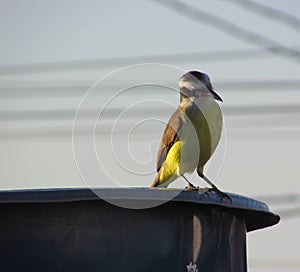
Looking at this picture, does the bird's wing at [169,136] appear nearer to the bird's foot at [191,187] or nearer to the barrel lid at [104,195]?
the bird's foot at [191,187]

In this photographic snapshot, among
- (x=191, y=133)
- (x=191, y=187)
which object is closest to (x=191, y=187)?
(x=191, y=187)

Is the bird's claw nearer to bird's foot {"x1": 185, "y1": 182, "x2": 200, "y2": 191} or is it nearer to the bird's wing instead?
bird's foot {"x1": 185, "y1": 182, "x2": 200, "y2": 191}

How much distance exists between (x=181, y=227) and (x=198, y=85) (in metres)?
4.60

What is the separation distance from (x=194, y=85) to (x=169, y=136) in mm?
758

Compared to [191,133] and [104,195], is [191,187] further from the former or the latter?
[104,195]

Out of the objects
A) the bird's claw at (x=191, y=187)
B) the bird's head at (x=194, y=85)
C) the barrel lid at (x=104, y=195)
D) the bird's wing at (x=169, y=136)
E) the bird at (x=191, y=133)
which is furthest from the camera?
the bird's head at (x=194, y=85)

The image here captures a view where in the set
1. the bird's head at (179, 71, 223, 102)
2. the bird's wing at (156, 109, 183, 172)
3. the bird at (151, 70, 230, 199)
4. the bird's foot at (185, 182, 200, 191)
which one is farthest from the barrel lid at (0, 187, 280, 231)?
the bird's head at (179, 71, 223, 102)

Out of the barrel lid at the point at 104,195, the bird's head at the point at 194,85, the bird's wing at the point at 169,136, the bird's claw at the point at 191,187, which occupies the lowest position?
the barrel lid at the point at 104,195

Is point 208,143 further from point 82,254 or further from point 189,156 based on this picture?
point 82,254

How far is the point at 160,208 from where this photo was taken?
638 cm

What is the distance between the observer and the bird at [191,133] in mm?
10174

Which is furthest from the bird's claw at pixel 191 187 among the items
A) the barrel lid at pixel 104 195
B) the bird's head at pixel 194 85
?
the barrel lid at pixel 104 195

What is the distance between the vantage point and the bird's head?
1078cm

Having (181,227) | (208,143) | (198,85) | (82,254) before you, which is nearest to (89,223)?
(82,254)
